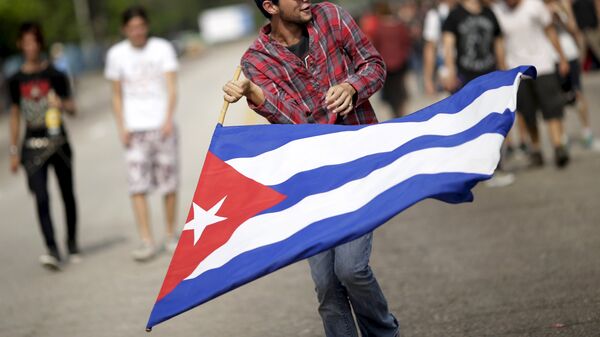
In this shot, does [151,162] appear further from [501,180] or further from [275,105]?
[275,105]

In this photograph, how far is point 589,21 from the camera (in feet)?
62.7

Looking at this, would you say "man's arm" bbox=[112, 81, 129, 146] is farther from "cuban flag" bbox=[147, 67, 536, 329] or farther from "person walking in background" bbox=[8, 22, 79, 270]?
"cuban flag" bbox=[147, 67, 536, 329]

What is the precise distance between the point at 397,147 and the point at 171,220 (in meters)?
5.50

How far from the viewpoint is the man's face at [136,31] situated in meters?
10.3

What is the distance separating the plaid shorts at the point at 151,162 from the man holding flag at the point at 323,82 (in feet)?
16.7

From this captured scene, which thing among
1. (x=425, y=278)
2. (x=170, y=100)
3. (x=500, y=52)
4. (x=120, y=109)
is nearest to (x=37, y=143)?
(x=120, y=109)

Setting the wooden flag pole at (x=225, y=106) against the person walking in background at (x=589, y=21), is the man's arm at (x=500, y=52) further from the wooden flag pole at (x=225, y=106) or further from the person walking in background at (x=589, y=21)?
the wooden flag pole at (x=225, y=106)

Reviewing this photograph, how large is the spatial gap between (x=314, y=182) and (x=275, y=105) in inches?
14.7

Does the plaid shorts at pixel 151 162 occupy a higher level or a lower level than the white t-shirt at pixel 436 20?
higher

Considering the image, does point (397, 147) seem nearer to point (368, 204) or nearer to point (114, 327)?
point (368, 204)

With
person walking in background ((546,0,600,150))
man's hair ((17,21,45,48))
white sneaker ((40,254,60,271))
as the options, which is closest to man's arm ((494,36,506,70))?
person walking in background ((546,0,600,150))

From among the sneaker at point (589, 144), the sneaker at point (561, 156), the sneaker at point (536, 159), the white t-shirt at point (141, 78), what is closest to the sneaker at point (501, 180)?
the sneaker at point (561, 156)

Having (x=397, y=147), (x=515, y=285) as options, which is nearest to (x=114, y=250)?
(x=515, y=285)

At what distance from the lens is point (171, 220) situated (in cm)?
1061
